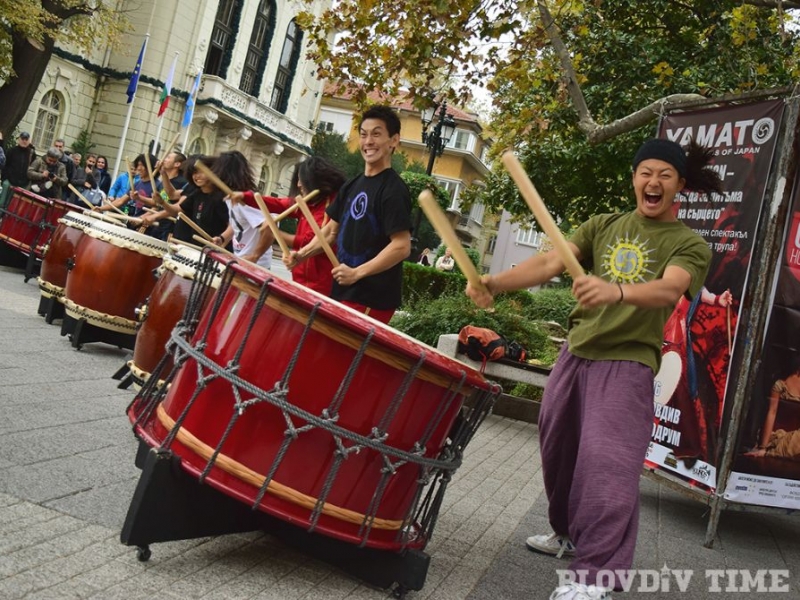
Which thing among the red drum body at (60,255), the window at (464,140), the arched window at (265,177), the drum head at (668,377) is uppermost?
the window at (464,140)

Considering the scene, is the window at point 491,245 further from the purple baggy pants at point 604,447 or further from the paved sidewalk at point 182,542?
the purple baggy pants at point 604,447

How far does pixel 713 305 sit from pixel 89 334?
4896 mm

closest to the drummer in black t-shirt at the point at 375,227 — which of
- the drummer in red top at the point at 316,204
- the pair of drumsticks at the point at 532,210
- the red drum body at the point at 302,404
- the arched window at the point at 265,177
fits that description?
the drummer in red top at the point at 316,204

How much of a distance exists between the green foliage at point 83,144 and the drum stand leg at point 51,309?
22.2 meters

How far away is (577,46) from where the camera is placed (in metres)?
13.8

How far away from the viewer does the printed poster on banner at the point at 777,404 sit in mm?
5270

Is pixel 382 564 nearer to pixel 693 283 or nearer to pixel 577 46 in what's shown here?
pixel 693 283

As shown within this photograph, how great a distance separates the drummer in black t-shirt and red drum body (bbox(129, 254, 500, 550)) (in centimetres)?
105

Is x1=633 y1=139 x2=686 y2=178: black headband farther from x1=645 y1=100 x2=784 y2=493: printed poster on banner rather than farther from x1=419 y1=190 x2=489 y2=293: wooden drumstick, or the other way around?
x1=645 y1=100 x2=784 y2=493: printed poster on banner

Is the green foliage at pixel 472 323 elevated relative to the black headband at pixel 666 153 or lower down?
lower down

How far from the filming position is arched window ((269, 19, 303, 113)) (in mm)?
39438

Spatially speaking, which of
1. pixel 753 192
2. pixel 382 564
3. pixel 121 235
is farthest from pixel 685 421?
pixel 121 235

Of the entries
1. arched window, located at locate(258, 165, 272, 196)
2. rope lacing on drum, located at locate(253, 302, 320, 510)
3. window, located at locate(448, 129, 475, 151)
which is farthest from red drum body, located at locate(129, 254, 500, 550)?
window, located at locate(448, 129, 475, 151)

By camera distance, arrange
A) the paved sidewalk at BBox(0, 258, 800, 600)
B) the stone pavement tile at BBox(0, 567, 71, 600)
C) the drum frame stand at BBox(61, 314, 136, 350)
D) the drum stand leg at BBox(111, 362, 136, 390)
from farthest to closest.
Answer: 1. the drum frame stand at BBox(61, 314, 136, 350)
2. the drum stand leg at BBox(111, 362, 136, 390)
3. the paved sidewalk at BBox(0, 258, 800, 600)
4. the stone pavement tile at BBox(0, 567, 71, 600)
